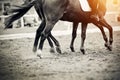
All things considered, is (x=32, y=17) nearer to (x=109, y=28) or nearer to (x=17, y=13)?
(x=17, y=13)

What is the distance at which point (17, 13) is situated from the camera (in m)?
1.89

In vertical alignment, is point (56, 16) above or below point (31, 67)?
above

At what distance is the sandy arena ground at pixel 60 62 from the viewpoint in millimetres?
1829

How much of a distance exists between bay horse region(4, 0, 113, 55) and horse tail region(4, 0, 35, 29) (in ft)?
0.13

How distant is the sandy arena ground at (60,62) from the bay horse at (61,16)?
0.11ft

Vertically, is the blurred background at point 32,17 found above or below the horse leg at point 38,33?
above

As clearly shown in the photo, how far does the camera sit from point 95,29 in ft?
6.59

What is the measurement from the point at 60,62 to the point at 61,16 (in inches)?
9.0

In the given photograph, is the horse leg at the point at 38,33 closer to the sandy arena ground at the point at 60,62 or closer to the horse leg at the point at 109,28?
the sandy arena ground at the point at 60,62

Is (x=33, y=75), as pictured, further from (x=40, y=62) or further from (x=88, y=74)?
(x=88, y=74)

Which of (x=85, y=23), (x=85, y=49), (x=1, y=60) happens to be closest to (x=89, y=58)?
(x=85, y=49)

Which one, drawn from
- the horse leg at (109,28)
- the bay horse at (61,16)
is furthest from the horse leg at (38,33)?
the horse leg at (109,28)

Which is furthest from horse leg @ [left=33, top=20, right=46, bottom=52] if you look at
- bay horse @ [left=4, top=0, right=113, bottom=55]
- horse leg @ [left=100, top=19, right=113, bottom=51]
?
horse leg @ [left=100, top=19, right=113, bottom=51]

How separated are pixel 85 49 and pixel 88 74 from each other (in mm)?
175
